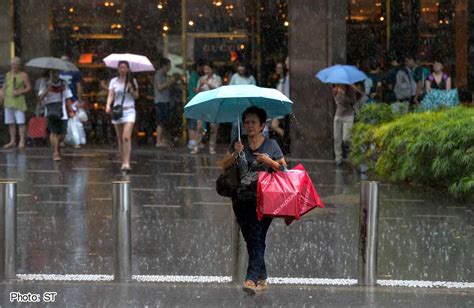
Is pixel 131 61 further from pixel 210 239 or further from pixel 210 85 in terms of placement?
pixel 210 239

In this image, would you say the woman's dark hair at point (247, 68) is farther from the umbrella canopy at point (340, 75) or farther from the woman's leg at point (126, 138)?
the woman's leg at point (126, 138)

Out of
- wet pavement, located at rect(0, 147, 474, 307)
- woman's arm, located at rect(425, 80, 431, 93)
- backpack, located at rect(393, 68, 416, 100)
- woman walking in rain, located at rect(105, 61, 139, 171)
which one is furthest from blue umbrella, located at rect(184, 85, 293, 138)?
backpack, located at rect(393, 68, 416, 100)

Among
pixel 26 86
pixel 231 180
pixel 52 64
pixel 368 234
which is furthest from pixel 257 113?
pixel 26 86

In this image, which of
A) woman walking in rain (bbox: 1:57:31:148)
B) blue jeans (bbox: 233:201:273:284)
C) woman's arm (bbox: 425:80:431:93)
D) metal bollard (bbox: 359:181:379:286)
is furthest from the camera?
woman walking in rain (bbox: 1:57:31:148)

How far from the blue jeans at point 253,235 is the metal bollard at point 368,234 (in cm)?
103

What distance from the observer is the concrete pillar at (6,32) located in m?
23.5

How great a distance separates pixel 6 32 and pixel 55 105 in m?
5.42

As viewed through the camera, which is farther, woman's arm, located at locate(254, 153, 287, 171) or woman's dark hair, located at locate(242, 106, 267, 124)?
woman's dark hair, located at locate(242, 106, 267, 124)

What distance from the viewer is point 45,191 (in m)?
15.1

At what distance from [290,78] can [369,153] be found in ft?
12.5

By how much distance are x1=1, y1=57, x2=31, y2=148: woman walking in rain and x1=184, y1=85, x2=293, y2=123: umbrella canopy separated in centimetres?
1343

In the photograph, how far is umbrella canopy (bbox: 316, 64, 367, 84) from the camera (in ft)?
60.8

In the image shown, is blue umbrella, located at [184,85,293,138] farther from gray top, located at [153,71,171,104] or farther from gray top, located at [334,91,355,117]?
gray top, located at [153,71,171,104]

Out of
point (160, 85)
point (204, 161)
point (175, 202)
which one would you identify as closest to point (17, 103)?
point (160, 85)
